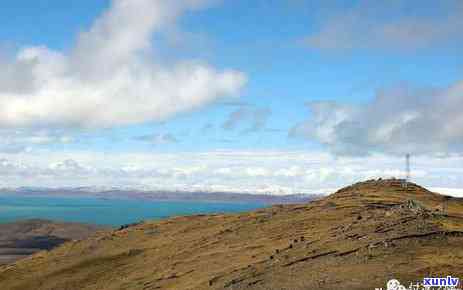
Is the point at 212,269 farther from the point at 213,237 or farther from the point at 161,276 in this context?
the point at 213,237

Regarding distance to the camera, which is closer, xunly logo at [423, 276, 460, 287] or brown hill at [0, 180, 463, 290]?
xunly logo at [423, 276, 460, 287]

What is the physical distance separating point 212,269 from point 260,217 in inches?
948

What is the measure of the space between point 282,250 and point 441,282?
2101 cm

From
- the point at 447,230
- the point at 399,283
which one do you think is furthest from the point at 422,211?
the point at 399,283

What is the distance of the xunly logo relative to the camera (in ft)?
93.6

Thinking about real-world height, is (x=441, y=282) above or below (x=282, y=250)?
above

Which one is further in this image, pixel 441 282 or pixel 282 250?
pixel 282 250

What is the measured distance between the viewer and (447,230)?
135 feet

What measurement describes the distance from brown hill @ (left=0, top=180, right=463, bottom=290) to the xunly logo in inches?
44.2

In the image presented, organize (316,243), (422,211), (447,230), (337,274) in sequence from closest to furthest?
(337,274), (447,230), (316,243), (422,211)

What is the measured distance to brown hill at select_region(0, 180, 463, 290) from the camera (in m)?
35.3

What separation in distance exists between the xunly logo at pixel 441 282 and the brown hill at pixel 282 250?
1123 mm

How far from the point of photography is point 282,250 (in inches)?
1924

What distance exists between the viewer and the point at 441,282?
2895 centimetres
